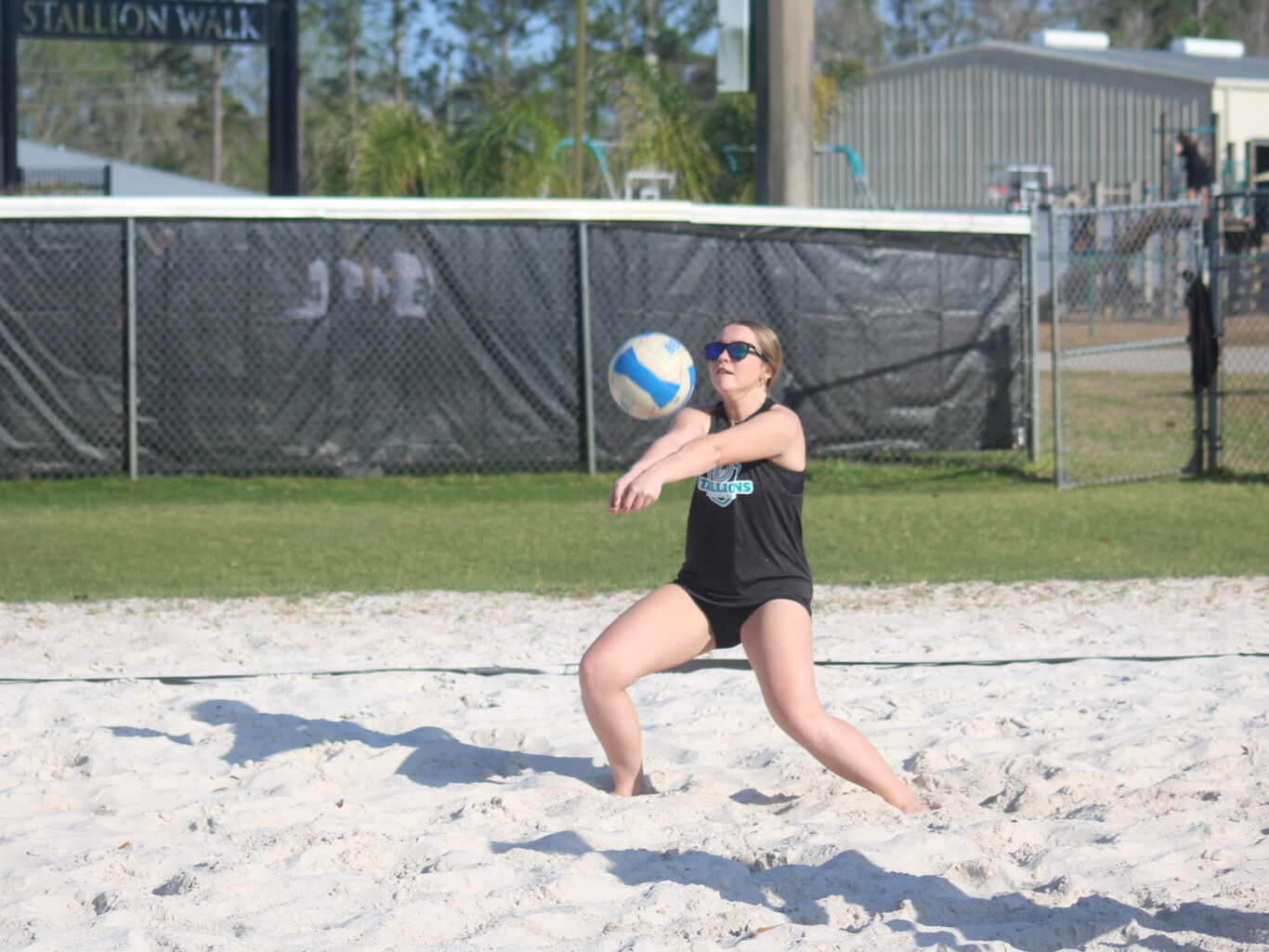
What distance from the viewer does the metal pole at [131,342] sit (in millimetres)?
11477

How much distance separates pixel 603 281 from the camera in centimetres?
1221

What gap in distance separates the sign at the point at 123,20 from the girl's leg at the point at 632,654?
12217 mm

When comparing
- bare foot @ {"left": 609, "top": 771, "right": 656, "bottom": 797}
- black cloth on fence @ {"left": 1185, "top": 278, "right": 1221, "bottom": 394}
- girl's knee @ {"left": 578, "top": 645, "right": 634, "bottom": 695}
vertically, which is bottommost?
bare foot @ {"left": 609, "top": 771, "right": 656, "bottom": 797}

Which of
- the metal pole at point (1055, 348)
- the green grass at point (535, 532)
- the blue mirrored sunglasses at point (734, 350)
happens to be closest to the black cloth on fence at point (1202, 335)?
the green grass at point (535, 532)

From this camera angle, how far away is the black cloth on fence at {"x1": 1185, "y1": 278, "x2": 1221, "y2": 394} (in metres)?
11.3

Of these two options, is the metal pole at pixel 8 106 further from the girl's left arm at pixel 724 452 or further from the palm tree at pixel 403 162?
the girl's left arm at pixel 724 452

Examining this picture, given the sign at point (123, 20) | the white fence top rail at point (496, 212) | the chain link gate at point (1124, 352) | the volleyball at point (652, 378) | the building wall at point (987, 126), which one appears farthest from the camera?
the building wall at point (987, 126)

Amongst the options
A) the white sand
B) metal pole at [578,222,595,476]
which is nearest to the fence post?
the white sand

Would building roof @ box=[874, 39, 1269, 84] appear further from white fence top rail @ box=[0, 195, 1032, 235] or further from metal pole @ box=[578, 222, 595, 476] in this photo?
metal pole @ box=[578, 222, 595, 476]

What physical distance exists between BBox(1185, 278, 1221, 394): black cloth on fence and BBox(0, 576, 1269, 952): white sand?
4854mm

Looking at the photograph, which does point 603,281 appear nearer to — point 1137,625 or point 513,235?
point 513,235

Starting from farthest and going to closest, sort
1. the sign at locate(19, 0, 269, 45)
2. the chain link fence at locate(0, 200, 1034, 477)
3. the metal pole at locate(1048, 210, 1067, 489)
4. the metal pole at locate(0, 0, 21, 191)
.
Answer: the metal pole at locate(0, 0, 21, 191) → the sign at locate(19, 0, 269, 45) → the chain link fence at locate(0, 200, 1034, 477) → the metal pole at locate(1048, 210, 1067, 489)

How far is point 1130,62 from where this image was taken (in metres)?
35.1

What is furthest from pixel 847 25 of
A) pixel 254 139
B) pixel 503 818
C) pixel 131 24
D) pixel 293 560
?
pixel 503 818
